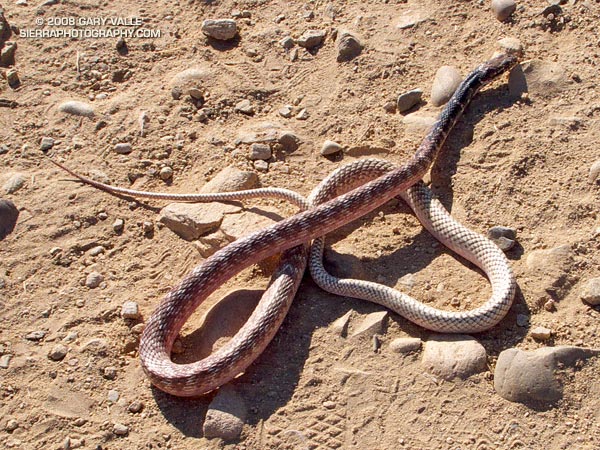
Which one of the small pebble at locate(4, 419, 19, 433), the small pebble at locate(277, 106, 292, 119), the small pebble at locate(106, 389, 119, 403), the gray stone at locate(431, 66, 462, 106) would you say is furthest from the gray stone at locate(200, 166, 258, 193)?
the small pebble at locate(4, 419, 19, 433)

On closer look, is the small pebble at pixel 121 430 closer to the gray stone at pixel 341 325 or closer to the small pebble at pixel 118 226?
the gray stone at pixel 341 325

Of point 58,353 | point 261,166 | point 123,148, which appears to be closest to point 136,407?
point 58,353

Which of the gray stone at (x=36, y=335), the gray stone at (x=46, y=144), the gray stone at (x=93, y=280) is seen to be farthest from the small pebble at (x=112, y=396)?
the gray stone at (x=46, y=144)

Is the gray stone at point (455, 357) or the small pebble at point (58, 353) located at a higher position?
the gray stone at point (455, 357)

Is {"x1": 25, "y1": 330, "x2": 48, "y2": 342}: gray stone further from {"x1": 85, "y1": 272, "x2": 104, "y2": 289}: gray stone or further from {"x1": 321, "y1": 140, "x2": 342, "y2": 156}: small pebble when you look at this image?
{"x1": 321, "y1": 140, "x2": 342, "y2": 156}: small pebble

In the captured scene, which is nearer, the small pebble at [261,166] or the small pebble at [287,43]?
the small pebble at [261,166]

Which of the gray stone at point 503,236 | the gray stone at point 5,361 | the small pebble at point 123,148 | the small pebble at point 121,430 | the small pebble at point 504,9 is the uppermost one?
the small pebble at point 504,9
